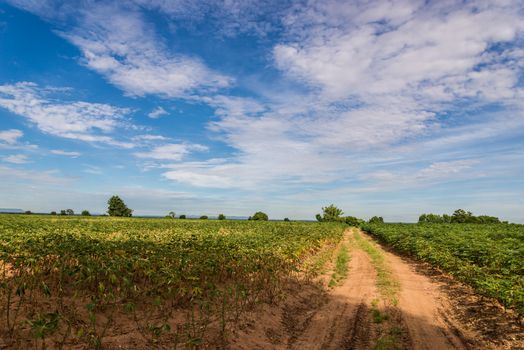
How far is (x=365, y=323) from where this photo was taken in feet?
31.9

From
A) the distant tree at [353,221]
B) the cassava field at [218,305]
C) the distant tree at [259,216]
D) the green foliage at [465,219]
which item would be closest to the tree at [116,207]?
the distant tree at [259,216]

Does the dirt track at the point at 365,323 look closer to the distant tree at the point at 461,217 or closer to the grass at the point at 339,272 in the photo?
the grass at the point at 339,272

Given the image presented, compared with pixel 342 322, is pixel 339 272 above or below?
above

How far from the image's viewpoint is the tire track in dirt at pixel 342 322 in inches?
329

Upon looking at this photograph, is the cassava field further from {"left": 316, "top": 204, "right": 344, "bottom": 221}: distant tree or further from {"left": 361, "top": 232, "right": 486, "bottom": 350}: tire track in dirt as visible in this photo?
{"left": 316, "top": 204, "right": 344, "bottom": 221}: distant tree

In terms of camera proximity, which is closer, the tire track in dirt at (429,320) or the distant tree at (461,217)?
the tire track in dirt at (429,320)

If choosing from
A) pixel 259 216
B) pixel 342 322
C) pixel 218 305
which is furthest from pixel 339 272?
pixel 259 216

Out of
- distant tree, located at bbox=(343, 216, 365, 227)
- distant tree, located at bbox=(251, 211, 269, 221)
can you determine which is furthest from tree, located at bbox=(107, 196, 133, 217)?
distant tree, located at bbox=(343, 216, 365, 227)

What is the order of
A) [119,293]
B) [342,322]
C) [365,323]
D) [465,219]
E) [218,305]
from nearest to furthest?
[119,293] < [365,323] < [342,322] < [218,305] < [465,219]

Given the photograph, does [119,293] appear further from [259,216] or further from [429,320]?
[259,216]

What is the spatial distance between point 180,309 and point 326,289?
290 inches

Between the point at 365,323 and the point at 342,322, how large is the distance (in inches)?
26.8

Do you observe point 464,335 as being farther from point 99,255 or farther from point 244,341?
point 99,255

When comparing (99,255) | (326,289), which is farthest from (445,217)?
(99,255)
